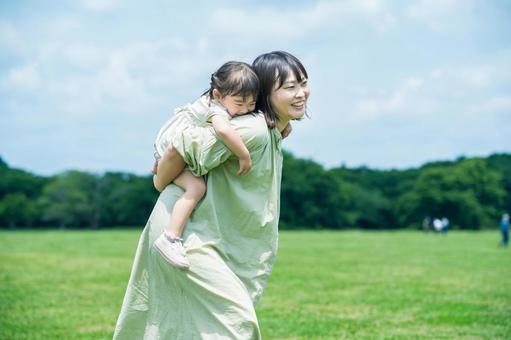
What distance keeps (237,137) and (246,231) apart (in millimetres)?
579

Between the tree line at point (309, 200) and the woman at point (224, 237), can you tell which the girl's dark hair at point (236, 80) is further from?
the tree line at point (309, 200)

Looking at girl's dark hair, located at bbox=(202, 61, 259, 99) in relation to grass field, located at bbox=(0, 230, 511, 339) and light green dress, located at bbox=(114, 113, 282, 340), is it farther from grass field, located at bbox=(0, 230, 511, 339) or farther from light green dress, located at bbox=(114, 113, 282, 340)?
grass field, located at bbox=(0, 230, 511, 339)

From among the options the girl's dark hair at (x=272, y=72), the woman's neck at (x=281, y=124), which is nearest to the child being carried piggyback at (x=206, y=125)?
the girl's dark hair at (x=272, y=72)

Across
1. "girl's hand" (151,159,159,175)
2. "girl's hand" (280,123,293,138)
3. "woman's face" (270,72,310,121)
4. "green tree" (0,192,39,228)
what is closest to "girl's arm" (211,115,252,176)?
"woman's face" (270,72,310,121)

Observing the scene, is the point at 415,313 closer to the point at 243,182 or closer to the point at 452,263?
the point at 243,182

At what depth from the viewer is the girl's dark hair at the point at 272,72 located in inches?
153

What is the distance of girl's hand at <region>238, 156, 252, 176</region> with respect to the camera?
144 inches

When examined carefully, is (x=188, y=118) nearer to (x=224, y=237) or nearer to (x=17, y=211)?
(x=224, y=237)

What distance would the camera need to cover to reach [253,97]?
3.76 m

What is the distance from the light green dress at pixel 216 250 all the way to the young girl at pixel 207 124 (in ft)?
0.19

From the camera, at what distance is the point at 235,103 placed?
3.74 meters

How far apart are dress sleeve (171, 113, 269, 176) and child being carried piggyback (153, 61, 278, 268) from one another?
5cm

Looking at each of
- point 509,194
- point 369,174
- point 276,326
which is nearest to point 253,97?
point 276,326

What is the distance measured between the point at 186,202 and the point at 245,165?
0.39 m
